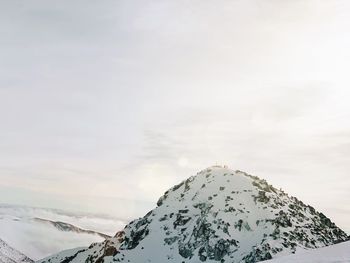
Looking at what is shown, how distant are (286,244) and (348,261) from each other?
625ft

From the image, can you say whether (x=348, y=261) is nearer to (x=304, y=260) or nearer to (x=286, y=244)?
(x=304, y=260)

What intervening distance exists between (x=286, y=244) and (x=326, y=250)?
186 meters

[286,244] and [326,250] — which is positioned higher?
[286,244]

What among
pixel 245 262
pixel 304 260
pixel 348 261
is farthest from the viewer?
pixel 245 262

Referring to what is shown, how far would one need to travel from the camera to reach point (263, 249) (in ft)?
638

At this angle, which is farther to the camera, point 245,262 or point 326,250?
point 245,262

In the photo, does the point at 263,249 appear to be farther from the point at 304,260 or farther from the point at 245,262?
the point at 304,260

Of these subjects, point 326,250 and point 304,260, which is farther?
point 326,250

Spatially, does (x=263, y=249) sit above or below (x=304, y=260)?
above

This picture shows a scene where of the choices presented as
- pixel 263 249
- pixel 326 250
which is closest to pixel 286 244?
pixel 263 249

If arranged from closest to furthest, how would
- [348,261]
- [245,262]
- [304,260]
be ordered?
[348,261]
[304,260]
[245,262]

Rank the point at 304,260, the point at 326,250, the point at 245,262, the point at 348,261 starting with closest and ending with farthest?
1. the point at 348,261
2. the point at 304,260
3. the point at 326,250
4. the point at 245,262

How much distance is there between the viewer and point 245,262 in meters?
192

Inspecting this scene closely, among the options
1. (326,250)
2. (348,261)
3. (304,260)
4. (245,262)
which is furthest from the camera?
(245,262)
